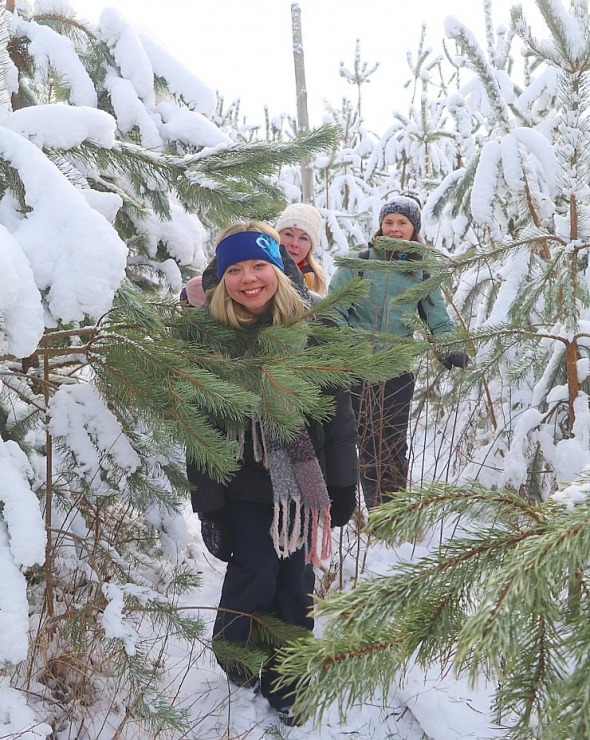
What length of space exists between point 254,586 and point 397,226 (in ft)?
8.13

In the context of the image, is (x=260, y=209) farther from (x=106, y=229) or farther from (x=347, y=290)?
(x=106, y=229)

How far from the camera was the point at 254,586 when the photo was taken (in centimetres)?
261

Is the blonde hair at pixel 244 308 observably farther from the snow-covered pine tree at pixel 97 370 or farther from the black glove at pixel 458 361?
the black glove at pixel 458 361

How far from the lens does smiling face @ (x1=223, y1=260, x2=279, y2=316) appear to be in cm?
243

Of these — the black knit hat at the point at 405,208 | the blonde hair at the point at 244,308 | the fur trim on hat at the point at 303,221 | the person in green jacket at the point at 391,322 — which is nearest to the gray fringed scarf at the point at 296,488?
the blonde hair at the point at 244,308

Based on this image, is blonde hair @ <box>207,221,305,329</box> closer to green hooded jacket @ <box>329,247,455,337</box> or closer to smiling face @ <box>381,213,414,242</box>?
green hooded jacket @ <box>329,247,455,337</box>

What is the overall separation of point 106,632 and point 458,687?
1.57 m

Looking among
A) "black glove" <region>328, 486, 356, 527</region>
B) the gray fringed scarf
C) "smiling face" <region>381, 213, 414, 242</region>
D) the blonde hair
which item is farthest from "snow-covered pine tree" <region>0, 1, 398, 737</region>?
"smiling face" <region>381, 213, 414, 242</region>

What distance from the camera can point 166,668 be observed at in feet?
9.28

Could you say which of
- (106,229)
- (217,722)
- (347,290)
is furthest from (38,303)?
(217,722)

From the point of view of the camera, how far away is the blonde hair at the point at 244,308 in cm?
236

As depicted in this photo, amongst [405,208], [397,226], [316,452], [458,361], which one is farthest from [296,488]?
[405,208]

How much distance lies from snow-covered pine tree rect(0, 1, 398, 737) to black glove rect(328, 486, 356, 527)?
2.17ft

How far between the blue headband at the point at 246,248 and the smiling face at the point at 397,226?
67.7 inches
